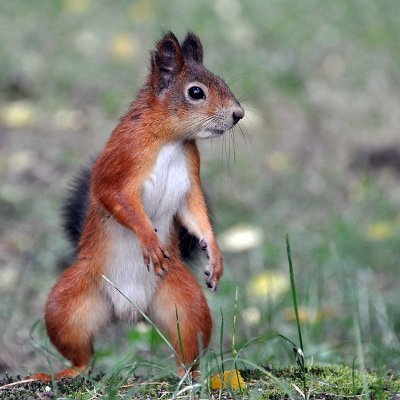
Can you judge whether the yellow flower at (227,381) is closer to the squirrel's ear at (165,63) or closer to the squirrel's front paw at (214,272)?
the squirrel's front paw at (214,272)

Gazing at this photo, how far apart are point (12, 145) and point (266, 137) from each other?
62.8 inches

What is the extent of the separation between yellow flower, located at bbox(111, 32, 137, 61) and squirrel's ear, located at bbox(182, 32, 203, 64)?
3.66 metres

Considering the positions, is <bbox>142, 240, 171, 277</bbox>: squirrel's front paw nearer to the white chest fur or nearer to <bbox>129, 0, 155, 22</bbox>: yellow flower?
the white chest fur

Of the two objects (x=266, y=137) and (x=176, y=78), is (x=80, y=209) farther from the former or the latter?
(x=266, y=137)

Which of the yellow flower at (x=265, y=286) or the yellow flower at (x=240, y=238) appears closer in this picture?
the yellow flower at (x=265, y=286)

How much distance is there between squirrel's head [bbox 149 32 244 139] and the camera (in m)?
2.96

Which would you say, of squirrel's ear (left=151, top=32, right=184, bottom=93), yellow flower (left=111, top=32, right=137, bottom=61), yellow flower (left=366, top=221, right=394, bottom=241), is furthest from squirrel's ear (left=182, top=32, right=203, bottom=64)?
yellow flower (left=111, top=32, right=137, bottom=61)

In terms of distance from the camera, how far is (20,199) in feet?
18.1

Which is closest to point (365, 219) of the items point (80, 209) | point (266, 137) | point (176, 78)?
point (266, 137)

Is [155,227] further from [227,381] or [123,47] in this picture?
[123,47]

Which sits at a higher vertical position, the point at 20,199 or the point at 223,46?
the point at 223,46

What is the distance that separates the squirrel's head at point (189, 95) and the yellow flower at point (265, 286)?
71.0 inches

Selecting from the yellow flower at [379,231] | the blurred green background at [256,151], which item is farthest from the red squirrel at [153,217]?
the yellow flower at [379,231]

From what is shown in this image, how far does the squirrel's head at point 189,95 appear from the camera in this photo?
2963 millimetres
